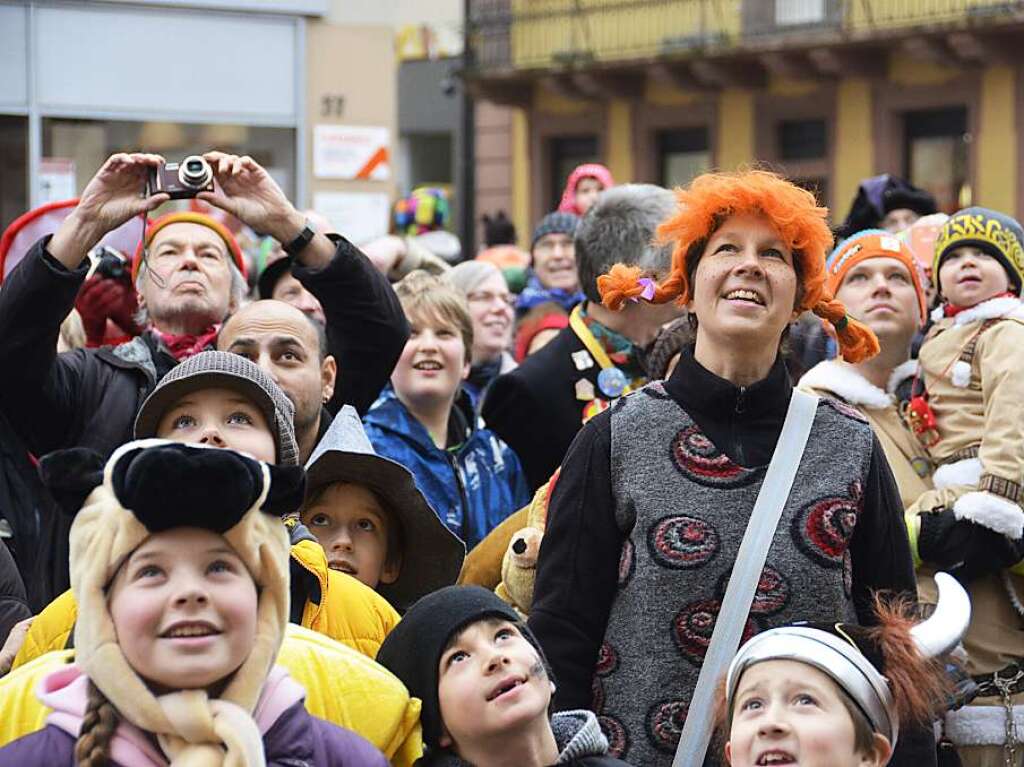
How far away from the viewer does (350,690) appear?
3318 mm

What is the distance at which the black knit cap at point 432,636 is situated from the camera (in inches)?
137

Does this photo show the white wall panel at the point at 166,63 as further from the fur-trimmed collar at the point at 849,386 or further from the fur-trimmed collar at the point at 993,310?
the fur-trimmed collar at the point at 993,310

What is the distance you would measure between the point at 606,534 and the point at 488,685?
1.93 feet

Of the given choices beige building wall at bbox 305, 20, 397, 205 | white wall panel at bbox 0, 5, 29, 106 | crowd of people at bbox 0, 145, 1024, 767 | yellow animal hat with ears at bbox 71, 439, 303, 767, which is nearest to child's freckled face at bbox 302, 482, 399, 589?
crowd of people at bbox 0, 145, 1024, 767

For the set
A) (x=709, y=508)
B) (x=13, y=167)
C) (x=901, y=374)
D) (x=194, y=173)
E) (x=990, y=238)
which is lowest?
(x=709, y=508)

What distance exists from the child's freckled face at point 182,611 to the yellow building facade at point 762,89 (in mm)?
18580

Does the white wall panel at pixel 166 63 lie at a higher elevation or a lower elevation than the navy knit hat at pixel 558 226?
higher

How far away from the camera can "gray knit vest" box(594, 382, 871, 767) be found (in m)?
3.81

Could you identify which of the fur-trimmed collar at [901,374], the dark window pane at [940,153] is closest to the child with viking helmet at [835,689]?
the fur-trimmed collar at [901,374]

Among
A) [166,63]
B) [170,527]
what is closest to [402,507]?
[170,527]

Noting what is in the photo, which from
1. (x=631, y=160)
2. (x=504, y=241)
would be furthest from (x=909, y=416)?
(x=631, y=160)

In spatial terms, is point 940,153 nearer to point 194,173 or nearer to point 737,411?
point 194,173

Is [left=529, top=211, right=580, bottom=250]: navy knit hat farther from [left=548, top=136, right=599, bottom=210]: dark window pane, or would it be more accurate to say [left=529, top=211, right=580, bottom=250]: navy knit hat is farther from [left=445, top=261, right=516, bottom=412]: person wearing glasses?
[left=548, top=136, right=599, bottom=210]: dark window pane

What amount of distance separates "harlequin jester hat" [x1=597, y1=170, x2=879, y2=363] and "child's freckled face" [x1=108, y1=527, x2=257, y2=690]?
150 centimetres
